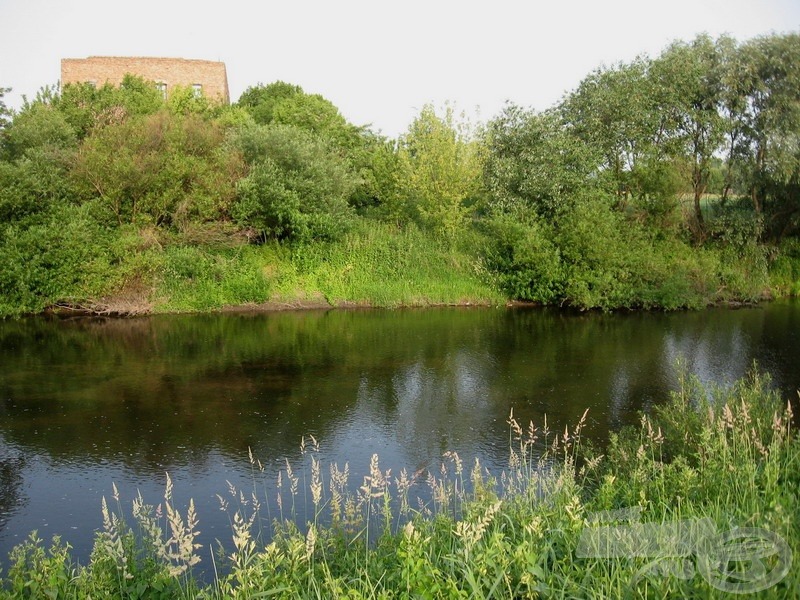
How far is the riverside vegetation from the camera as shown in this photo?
22953mm

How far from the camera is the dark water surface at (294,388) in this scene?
379 inches

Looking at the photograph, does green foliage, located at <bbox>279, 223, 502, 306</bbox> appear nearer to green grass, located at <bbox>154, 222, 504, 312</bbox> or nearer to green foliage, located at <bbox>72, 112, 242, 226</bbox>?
green grass, located at <bbox>154, 222, 504, 312</bbox>

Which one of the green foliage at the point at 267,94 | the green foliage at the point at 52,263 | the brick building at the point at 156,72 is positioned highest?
the brick building at the point at 156,72

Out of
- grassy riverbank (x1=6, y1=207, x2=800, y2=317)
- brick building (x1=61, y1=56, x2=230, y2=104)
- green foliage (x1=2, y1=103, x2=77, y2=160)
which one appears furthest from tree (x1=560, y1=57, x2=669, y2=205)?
brick building (x1=61, y1=56, x2=230, y2=104)

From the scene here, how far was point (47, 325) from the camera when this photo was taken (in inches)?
822

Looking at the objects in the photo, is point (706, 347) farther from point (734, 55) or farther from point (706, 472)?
point (734, 55)

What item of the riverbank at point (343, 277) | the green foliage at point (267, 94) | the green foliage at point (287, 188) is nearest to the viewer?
the riverbank at point (343, 277)

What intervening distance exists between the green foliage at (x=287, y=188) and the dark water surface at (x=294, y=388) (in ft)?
13.1

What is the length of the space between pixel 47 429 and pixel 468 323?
1287cm

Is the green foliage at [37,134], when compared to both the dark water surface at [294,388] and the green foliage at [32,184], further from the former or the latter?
the dark water surface at [294,388]

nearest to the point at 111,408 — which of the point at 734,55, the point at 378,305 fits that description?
the point at 378,305

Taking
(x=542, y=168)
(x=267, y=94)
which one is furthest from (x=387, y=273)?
(x=267, y=94)

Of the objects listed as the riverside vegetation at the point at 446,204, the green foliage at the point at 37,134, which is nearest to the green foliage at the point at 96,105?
the riverside vegetation at the point at 446,204

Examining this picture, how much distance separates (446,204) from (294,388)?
14676 mm
